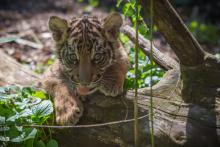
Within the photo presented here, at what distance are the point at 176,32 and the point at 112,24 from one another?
37.7 inches

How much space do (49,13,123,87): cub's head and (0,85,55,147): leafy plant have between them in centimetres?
40

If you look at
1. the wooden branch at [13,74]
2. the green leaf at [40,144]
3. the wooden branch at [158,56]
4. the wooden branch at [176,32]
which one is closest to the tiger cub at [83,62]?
the green leaf at [40,144]

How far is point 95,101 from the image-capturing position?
4.23 m

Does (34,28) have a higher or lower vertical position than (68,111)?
higher

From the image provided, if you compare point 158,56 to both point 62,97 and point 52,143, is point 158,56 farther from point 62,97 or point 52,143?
point 52,143

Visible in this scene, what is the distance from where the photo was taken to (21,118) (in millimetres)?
4195

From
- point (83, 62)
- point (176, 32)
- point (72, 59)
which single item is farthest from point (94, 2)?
point (176, 32)

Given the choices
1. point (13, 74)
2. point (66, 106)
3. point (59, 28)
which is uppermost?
point (59, 28)

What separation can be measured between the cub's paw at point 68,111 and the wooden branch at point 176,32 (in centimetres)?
99

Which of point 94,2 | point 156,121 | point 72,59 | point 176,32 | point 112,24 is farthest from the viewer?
point 94,2

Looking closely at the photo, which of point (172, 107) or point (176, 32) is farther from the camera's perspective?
point (172, 107)

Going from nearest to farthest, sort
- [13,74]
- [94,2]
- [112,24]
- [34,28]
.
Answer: [112,24]
[13,74]
[34,28]
[94,2]

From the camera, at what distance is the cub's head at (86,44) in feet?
13.7

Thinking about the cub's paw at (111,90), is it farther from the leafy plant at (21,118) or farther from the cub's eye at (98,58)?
the leafy plant at (21,118)
